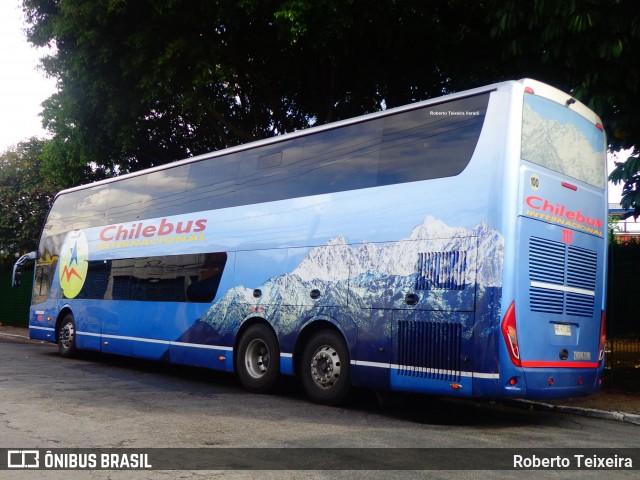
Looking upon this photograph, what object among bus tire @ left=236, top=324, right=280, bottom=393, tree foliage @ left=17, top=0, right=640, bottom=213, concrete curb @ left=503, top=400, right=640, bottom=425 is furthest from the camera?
tree foliage @ left=17, top=0, right=640, bottom=213

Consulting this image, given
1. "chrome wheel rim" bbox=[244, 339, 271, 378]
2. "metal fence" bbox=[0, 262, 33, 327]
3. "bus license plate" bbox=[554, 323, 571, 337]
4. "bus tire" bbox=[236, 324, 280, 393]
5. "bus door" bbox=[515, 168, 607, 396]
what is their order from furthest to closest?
1. "metal fence" bbox=[0, 262, 33, 327]
2. "chrome wheel rim" bbox=[244, 339, 271, 378]
3. "bus tire" bbox=[236, 324, 280, 393]
4. "bus license plate" bbox=[554, 323, 571, 337]
5. "bus door" bbox=[515, 168, 607, 396]

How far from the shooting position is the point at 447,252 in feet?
27.0

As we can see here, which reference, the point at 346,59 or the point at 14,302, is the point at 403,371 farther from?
the point at 14,302

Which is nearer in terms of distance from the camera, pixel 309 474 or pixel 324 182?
pixel 309 474

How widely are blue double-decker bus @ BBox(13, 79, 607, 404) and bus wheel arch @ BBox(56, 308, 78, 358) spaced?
4122mm

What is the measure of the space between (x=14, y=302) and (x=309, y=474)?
27.2m

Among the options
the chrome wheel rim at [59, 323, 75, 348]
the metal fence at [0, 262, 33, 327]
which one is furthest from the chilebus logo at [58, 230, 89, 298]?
the metal fence at [0, 262, 33, 327]

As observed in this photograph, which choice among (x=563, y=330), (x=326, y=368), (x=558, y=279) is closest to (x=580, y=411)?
(x=563, y=330)

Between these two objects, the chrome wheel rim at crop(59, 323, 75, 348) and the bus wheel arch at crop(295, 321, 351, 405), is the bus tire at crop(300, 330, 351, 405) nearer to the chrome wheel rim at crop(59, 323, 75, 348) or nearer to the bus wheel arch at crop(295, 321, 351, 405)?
the bus wheel arch at crop(295, 321, 351, 405)

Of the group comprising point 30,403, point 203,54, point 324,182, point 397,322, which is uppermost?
point 203,54

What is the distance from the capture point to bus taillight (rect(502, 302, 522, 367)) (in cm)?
764

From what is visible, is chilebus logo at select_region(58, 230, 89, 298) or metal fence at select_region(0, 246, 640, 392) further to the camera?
chilebus logo at select_region(58, 230, 89, 298)

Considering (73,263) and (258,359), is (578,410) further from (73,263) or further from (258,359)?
(73,263)

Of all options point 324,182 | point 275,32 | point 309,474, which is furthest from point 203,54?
point 309,474
